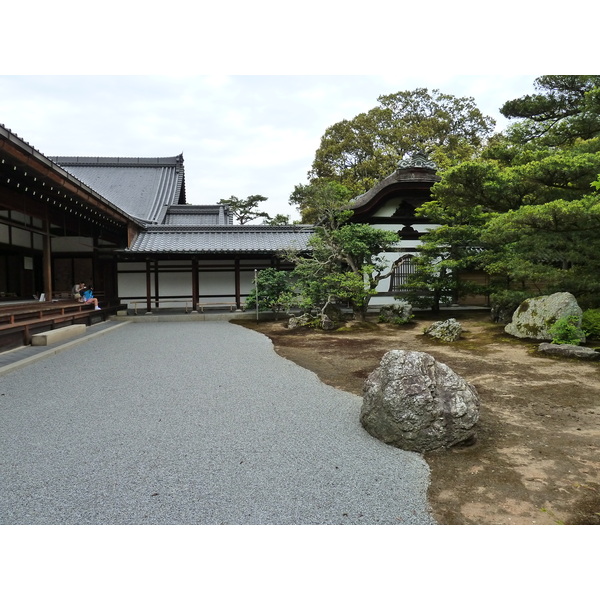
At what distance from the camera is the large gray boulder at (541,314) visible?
8469 mm

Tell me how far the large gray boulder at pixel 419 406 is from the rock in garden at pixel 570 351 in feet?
14.6

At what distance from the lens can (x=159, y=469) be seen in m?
3.25

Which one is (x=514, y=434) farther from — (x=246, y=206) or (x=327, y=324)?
(x=246, y=206)

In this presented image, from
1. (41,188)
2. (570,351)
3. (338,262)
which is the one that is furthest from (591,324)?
(41,188)

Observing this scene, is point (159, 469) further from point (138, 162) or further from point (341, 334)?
point (138, 162)

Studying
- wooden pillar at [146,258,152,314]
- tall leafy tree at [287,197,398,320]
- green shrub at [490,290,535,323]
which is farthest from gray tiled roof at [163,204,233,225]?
green shrub at [490,290,535,323]

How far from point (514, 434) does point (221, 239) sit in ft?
48.3

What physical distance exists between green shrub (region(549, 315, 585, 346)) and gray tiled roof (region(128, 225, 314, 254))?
9.56 meters

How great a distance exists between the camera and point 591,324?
8.24 metres

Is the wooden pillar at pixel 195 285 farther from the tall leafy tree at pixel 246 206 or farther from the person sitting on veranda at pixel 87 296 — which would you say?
the tall leafy tree at pixel 246 206

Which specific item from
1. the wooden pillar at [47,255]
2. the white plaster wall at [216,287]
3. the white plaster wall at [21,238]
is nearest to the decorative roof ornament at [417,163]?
the white plaster wall at [216,287]

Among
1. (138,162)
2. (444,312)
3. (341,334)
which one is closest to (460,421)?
(341,334)

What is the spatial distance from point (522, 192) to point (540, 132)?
1889 mm

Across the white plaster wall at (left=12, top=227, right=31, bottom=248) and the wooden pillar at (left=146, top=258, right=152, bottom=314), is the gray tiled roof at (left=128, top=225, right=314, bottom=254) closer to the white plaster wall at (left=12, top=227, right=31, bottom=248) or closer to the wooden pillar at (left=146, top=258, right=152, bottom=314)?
the wooden pillar at (left=146, top=258, right=152, bottom=314)
